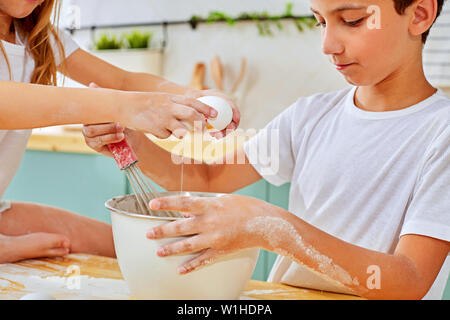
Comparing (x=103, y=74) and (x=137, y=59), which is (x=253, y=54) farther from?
(x=103, y=74)

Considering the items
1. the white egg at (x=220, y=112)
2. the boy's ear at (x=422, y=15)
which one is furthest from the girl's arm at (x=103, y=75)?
the boy's ear at (x=422, y=15)

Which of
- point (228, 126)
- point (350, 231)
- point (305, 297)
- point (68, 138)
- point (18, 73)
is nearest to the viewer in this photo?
point (305, 297)

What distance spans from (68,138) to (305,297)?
53.5 inches

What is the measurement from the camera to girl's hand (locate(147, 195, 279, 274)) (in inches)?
21.8

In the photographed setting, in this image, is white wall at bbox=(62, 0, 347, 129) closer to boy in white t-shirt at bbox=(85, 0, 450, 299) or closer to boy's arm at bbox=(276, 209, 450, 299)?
boy in white t-shirt at bbox=(85, 0, 450, 299)

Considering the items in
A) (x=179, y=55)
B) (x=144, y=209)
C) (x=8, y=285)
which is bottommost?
(x=8, y=285)

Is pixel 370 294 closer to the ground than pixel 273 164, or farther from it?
closer to the ground

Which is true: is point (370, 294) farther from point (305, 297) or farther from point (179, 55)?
point (179, 55)

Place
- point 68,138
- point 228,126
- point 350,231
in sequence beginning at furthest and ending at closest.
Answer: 1. point 68,138
2. point 350,231
3. point 228,126

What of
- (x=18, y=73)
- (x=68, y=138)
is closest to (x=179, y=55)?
(x=68, y=138)

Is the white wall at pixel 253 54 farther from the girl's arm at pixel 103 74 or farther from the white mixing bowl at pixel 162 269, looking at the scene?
the white mixing bowl at pixel 162 269

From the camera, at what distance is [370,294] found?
26.4 inches

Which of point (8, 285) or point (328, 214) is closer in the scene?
point (8, 285)

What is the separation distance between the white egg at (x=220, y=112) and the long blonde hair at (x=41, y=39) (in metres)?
0.47
